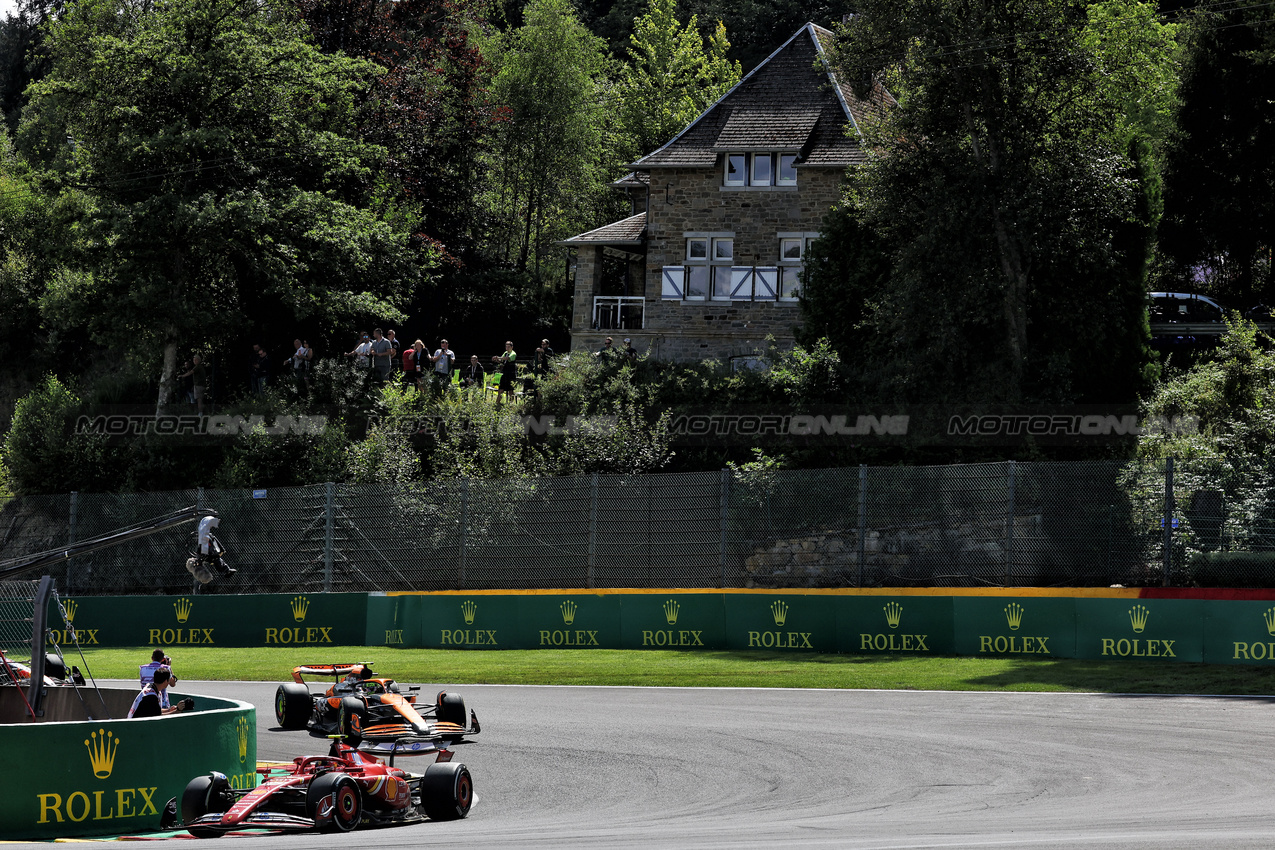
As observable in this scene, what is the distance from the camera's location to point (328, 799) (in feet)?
36.3

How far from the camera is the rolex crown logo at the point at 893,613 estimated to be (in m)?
23.2

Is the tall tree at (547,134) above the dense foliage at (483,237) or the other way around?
above

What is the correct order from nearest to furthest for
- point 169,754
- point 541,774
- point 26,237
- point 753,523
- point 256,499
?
1. point 169,754
2. point 541,774
3. point 753,523
4. point 256,499
5. point 26,237

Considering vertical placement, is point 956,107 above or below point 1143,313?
above

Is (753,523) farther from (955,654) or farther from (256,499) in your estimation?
(256,499)

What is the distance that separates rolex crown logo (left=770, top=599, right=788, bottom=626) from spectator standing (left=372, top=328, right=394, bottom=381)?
57.4ft

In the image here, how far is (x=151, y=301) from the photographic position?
124 ft

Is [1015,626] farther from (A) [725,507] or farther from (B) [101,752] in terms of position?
(B) [101,752]

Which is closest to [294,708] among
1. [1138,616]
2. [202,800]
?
[202,800]

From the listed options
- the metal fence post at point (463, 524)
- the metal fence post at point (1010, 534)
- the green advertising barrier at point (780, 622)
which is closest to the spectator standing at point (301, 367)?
the metal fence post at point (463, 524)

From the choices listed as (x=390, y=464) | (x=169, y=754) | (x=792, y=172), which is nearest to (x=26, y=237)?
(x=390, y=464)

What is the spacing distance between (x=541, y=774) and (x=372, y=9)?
43.9m

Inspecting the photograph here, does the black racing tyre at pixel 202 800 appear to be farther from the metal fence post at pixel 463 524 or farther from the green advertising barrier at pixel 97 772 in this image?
the metal fence post at pixel 463 524

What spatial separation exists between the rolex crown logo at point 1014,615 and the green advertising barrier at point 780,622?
3.21 metres
